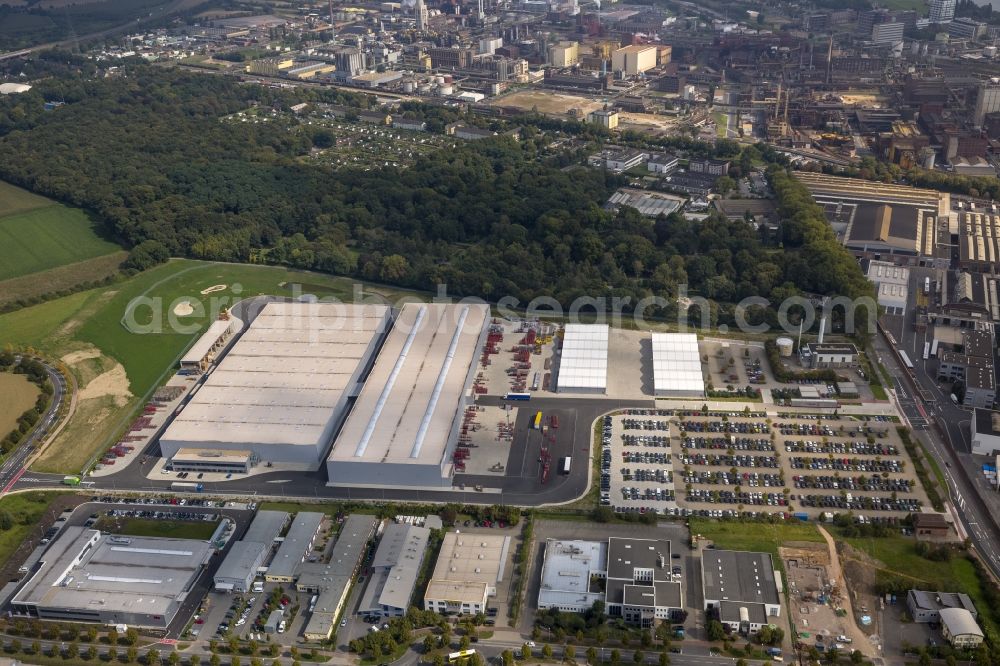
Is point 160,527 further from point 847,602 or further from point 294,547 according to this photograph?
point 847,602

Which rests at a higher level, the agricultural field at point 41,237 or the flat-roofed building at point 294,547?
the agricultural field at point 41,237

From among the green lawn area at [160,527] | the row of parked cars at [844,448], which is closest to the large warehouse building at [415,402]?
the green lawn area at [160,527]

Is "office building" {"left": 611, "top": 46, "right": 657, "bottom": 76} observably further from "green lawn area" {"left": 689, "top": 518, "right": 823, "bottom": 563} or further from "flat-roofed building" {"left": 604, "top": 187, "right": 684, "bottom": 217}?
"green lawn area" {"left": 689, "top": 518, "right": 823, "bottom": 563}

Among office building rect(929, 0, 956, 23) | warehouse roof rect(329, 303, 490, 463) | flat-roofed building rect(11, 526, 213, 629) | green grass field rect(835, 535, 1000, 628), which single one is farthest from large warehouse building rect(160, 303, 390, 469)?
office building rect(929, 0, 956, 23)

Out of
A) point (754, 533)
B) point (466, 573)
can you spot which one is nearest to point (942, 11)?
point (754, 533)

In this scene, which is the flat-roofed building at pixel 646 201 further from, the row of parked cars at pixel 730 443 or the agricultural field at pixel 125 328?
the row of parked cars at pixel 730 443

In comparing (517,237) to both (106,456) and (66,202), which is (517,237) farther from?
(66,202)
